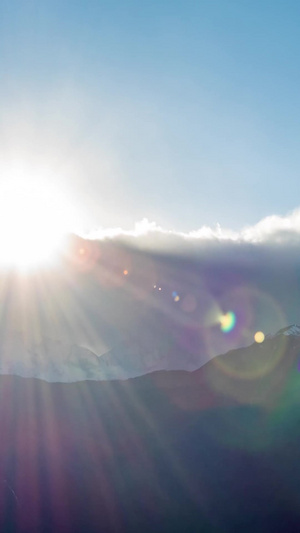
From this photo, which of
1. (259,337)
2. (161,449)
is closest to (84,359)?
(161,449)

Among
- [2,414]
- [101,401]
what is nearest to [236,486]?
[101,401]

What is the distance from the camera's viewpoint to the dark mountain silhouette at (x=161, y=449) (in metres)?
27.0

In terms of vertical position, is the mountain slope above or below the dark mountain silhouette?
above

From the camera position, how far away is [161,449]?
33.8m

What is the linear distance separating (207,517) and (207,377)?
14716 mm

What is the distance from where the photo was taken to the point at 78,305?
40.4 metres

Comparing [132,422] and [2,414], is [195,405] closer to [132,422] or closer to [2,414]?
[132,422]

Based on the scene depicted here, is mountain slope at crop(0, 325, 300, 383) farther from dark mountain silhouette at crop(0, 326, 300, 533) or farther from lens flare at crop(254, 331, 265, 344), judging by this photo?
lens flare at crop(254, 331, 265, 344)

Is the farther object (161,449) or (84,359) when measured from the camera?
(84,359)

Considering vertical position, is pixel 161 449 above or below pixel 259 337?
below

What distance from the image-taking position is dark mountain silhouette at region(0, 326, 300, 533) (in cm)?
2697

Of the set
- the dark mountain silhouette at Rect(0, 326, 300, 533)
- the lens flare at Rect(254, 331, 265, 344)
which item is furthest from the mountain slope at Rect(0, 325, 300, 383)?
the lens flare at Rect(254, 331, 265, 344)

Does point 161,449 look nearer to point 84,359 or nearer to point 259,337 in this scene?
point 84,359

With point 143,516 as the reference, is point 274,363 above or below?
above
